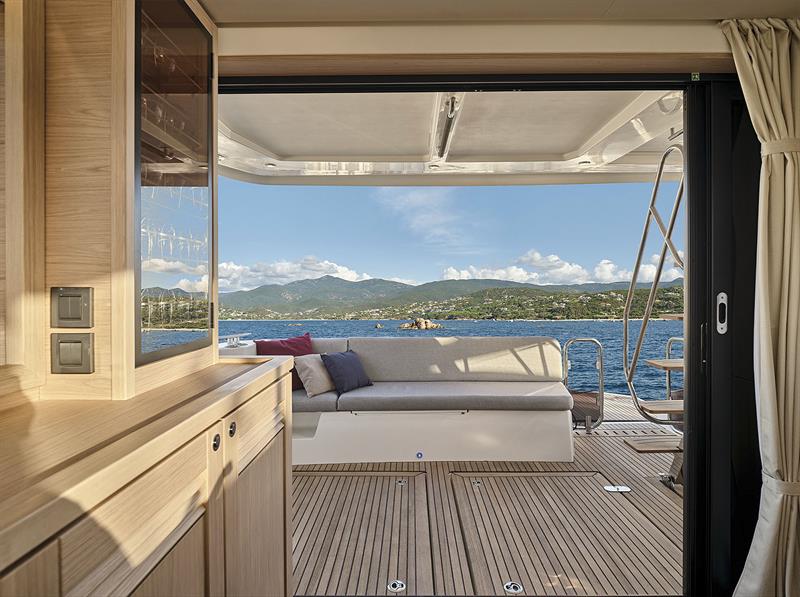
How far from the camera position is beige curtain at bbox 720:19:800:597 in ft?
5.79

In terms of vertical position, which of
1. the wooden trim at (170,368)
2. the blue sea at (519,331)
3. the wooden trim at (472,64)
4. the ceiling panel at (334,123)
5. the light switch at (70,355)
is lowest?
the blue sea at (519,331)

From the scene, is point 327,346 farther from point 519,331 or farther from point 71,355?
point 519,331

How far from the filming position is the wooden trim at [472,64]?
191cm

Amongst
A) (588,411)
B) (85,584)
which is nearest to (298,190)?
(588,411)

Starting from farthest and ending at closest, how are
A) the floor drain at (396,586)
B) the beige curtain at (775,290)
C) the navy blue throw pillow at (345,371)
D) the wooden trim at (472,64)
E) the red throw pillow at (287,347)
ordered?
the red throw pillow at (287,347) < the navy blue throw pillow at (345,371) < the floor drain at (396,586) < the wooden trim at (472,64) < the beige curtain at (775,290)

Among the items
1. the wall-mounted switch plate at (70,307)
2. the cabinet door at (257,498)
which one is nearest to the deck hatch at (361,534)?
the cabinet door at (257,498)

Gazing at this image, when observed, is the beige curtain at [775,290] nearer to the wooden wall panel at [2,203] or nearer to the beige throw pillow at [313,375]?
the wooden wall panel at [2,203]

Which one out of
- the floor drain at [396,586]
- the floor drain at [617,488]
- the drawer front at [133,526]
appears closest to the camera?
the drawer front at [133,526]

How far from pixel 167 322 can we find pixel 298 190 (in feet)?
67.6

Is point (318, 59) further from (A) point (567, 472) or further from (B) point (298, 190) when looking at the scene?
(B) point (298, 190)

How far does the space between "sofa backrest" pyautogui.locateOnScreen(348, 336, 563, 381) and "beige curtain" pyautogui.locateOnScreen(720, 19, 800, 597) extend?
7.53 feet

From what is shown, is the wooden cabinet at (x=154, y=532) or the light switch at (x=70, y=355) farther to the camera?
the light switch at (x=70, y=355)

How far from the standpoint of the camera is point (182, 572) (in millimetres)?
938

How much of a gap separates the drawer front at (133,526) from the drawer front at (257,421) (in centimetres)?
20
